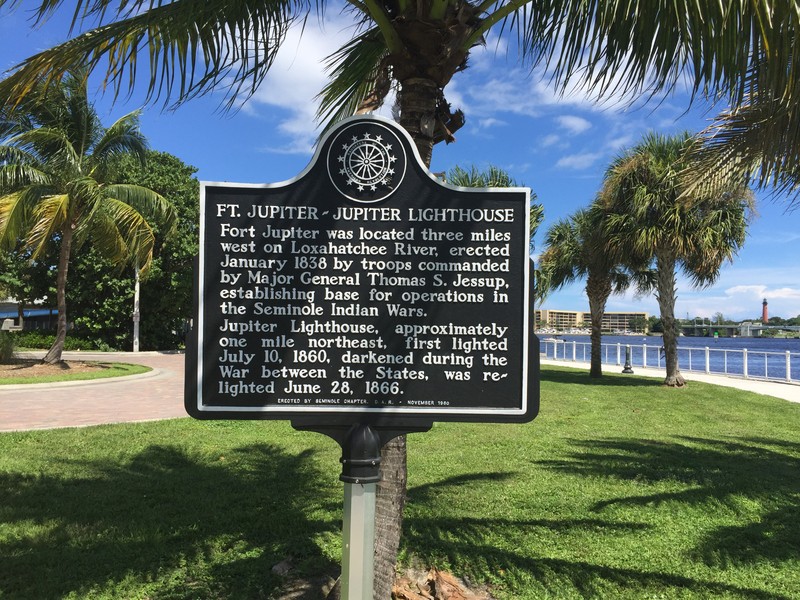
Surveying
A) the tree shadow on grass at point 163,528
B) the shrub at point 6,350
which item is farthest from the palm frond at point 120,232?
the tree shadow on grass at point 163,528

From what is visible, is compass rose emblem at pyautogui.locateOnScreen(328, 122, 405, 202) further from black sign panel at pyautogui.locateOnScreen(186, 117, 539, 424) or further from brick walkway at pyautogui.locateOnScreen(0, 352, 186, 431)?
brick walkway at pyautogui.locateOnScreen(0, 352, 186, 431)

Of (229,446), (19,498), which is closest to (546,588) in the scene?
(19,498)

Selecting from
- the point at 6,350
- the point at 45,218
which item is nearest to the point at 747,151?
the point at 45,218

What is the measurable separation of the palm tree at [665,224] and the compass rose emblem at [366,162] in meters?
14.5

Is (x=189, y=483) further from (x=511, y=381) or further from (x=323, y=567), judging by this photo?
(x=511, y=381)

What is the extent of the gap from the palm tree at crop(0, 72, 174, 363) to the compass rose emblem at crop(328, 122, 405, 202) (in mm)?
14578

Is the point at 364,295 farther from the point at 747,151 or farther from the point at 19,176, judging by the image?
the point at 19,176

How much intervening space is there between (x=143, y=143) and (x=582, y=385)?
14265 millimetres

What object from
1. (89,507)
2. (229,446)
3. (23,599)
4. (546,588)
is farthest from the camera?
(229,446)

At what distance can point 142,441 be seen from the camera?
26.7 ft

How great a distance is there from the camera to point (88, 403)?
11.8m

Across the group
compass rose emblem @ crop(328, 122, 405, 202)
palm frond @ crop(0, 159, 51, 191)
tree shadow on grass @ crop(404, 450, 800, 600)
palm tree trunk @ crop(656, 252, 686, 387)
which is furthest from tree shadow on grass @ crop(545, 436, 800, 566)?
palm frond @ crop(0, 159, 51, 191)

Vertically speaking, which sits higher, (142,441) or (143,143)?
(143,143)

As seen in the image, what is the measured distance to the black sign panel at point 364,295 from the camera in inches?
115
